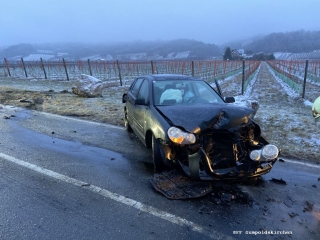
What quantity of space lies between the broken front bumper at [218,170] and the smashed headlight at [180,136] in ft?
0.60

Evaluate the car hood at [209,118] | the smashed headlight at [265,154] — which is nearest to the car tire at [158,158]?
the car hood at [209,118]

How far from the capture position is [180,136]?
10.4 feet

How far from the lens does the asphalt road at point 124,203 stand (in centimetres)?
257

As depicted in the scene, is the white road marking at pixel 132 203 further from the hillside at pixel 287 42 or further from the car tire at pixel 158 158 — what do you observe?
the hillside at pixel 287 42

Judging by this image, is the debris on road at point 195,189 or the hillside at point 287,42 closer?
the debris on road at point 195,189

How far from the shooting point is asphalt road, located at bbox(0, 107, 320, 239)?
2.57 meters

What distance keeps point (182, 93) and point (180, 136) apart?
159 cm

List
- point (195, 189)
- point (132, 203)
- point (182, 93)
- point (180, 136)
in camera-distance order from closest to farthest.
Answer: point (132, 203)
point (180, 136)
point (195, 189)
point (182, 93)

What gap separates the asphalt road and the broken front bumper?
0.31 metres

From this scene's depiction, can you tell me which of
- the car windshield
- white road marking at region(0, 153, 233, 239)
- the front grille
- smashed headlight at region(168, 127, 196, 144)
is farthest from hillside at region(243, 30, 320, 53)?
white road marking at region(0, 153, 233, 239)

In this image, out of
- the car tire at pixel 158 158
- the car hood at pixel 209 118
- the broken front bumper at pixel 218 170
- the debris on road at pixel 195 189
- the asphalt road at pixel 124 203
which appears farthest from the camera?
the car tire at pixel 158 158

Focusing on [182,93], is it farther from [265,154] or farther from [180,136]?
[265,154]

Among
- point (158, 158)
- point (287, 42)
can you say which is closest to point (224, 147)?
point (158, 158)

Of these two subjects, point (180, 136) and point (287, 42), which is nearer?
point (180, 136)
